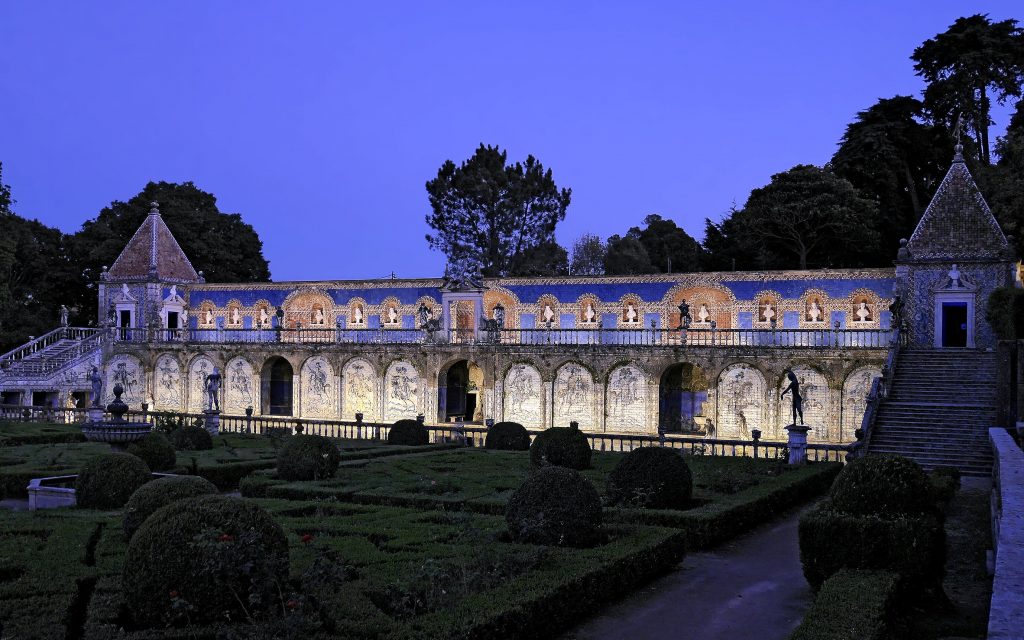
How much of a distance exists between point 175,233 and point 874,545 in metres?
51.7

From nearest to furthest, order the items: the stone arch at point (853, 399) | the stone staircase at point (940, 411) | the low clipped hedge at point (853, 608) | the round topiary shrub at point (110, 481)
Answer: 1. the low clipped hedge at point (853, 608)
2. the round topiary shrub at point (110, 481)
3. the stone staircase at point (940, 411)
4. the stone arch at point (853, 399)

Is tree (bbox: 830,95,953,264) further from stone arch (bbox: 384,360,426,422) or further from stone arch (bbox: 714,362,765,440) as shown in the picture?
stone arch (bbox: 384,360,426,422)

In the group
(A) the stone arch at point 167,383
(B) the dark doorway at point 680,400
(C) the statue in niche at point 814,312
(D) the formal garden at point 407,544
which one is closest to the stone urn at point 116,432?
(D) the formal garden at point 407,544

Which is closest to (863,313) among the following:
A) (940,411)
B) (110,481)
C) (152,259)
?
(940,411)

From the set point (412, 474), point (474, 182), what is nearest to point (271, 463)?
point (412, 474)

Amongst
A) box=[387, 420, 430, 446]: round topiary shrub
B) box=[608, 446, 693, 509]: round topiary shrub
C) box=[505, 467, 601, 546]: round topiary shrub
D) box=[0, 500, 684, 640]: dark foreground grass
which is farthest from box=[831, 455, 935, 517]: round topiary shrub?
box=[387, 420, 430, 446]: round topiary shrub

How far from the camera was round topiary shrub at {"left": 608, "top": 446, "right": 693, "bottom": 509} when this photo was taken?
56.2 feet

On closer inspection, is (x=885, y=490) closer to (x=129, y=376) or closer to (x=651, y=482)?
(x=651, y=482)

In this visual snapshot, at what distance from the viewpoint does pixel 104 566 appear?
39.0ft

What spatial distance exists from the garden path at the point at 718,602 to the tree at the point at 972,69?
4280cm

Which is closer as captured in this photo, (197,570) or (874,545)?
(197,570)

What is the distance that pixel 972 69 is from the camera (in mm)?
49469

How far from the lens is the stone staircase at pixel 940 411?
23.7 meters

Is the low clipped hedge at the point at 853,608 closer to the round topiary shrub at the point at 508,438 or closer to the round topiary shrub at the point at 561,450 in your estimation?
the round topiary shrub at the point at 561,450
